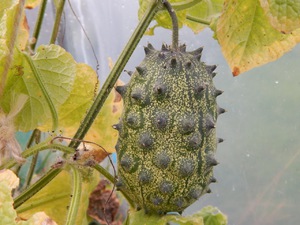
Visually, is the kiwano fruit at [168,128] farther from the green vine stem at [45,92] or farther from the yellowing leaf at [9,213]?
Answer: the yellowing leaf at [9,213]

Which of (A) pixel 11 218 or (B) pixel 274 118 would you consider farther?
(B) pixel 274 118

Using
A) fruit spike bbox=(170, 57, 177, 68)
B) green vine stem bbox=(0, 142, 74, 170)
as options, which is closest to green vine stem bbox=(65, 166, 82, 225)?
green vine stem bbox=(0, 142, 74, 170)

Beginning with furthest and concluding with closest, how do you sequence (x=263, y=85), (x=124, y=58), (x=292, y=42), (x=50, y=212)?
1. (x=263, y=85)
2. (x=50, y=212)
3. (x=292, y=42)
4. (x=124, y=58)

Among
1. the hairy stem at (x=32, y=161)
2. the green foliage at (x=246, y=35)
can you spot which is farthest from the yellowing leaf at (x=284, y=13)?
the hairy stem at (x=32, y=161)

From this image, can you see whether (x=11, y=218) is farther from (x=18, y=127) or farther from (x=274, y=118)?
(x=274, y=118)

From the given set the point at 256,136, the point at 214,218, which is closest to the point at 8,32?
the point at 214,218

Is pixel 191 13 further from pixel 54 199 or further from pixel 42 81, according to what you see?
pixel 54 199

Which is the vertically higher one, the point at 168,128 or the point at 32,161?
the point at 168,128

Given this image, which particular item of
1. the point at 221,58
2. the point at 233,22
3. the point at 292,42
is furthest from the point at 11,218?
the point at 221,58
